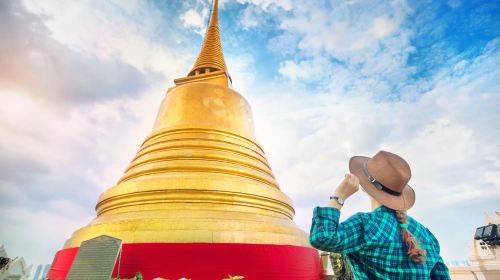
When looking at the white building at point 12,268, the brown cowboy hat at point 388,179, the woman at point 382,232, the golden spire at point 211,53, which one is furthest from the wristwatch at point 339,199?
the white building at point 12,268

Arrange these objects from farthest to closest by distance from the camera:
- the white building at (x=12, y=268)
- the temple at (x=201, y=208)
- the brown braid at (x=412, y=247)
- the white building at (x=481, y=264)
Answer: the white building at (x=12, y=268) → the white building at (x=481, y=264) → the temple at (x=201, y=208) → the brown braid at (x=412, y=247)

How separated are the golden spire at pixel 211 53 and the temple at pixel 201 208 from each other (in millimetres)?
2506

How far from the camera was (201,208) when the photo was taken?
488 centimetres

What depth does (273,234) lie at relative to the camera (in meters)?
4.70

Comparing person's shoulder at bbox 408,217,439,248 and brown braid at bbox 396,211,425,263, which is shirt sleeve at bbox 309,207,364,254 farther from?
person's shoulder at bbox 408,217,439,248

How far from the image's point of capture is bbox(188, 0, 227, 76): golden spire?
32.7ft

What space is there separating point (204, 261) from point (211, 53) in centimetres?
830

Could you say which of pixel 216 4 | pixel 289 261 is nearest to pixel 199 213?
pixel 289 261

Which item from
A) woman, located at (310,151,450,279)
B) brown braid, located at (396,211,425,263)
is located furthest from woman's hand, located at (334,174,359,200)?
brown braid, located at (396,211,425,263)

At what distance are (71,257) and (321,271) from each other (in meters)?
4.43

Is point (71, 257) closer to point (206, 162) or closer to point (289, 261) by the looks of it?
point (206, 162)

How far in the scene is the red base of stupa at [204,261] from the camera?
13.0ft

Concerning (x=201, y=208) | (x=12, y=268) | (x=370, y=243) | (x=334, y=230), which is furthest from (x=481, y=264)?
(x=12, y=268)

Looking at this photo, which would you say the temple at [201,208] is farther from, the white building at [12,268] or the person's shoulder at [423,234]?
the white building at [12,268]
